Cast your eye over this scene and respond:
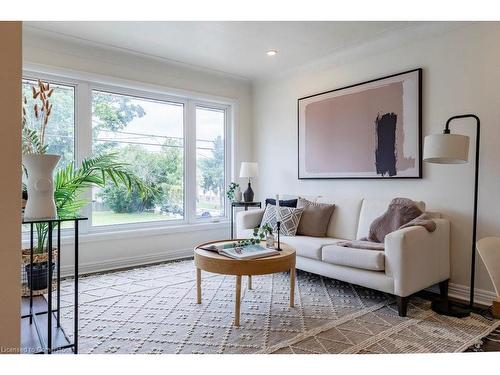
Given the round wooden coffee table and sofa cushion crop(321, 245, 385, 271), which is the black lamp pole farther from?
the round wooden coffee table

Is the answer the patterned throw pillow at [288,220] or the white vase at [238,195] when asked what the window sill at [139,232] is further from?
the patterned throw pillow at [288,220]

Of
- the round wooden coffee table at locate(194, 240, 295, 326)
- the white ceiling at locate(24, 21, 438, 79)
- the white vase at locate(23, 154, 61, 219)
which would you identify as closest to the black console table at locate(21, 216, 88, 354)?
the white vase at locate(23, 154, 61, 219)

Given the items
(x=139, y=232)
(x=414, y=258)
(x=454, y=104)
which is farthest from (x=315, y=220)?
(x=139, y=232)

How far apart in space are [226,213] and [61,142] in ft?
7.88

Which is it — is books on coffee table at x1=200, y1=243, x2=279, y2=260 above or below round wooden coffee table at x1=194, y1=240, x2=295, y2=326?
above

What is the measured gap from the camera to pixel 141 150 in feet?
14.4

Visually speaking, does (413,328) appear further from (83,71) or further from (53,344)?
(83,71)

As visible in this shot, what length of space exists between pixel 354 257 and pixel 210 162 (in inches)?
109

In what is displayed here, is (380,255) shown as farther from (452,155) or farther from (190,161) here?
(190,161)

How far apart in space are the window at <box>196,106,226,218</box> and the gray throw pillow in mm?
1663

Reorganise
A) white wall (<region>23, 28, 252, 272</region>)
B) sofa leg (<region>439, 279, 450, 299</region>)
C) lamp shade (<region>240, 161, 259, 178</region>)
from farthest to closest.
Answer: lamp shade (<region>240, 161, 259, 178</region>), white wall (<region>23, 28, 252, 272</region>), sofa leg (<region>439, 279, 450, 299</region>)

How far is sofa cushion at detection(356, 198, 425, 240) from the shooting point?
3418 mm

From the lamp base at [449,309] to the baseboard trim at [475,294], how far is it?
24cm

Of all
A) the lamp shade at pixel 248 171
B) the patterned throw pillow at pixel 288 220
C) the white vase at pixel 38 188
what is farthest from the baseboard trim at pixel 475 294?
the white vase at pixel 38 188
